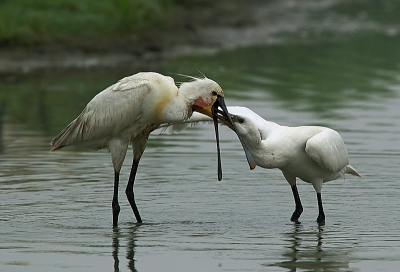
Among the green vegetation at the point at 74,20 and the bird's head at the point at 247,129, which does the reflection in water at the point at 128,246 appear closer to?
the bird's head at the point at 247,129

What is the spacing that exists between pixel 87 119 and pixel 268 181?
9.84 ft

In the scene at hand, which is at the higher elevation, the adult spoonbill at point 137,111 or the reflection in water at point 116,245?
the adult spoonbill at point 137,111

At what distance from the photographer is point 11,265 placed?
26.6 ft

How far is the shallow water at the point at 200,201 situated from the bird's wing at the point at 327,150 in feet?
2.02

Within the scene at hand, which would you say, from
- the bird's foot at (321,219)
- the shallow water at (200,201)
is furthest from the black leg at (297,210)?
the bird's foot at (321,219)

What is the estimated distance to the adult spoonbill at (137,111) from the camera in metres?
9.77

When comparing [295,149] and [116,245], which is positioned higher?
[295,149]

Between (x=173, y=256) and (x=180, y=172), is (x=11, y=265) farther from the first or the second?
(x=180, y=172)

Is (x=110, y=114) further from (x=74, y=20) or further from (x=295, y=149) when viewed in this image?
(x=74, y=20)

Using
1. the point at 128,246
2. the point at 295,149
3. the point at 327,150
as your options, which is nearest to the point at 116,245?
the point at 128,246

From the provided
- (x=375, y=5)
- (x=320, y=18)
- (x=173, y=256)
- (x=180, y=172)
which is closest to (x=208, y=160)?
(x=180, y=172)

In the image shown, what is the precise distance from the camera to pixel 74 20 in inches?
1064

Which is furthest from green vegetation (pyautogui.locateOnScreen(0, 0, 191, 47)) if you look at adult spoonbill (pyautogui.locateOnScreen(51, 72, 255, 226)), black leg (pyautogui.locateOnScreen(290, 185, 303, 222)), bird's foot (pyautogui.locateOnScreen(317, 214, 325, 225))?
bird's foot (pyautogui.locateOnScreen(317, 214, 325, 225))

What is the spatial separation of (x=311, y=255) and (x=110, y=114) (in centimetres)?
287
